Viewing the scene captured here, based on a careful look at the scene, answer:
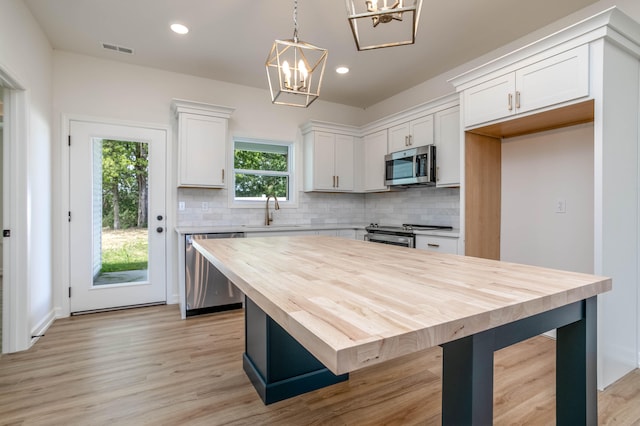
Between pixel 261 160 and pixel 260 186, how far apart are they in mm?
359

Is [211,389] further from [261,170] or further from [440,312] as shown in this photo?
[261,170]

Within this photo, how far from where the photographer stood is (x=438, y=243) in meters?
3.32

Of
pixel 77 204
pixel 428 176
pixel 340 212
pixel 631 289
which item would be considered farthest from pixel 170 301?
pixel 631 289

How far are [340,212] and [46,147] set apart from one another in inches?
140

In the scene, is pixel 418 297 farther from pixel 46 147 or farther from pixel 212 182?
pixel 46 147

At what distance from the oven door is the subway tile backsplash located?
0.60 metres

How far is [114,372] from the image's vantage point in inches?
89.0

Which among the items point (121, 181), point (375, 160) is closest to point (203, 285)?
point (121, 181)

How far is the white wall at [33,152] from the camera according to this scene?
2441 millimetres

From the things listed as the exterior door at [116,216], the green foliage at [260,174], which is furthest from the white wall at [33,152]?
the green foliage at [260,174]

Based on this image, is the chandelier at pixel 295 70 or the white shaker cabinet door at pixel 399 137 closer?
the chandelier at pixel 295 70

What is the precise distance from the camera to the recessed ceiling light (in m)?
2.96

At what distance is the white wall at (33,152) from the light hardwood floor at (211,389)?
0.56 meters

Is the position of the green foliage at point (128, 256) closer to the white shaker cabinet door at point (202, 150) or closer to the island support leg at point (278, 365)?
the white shaker cabinet door at point (202, 150)
